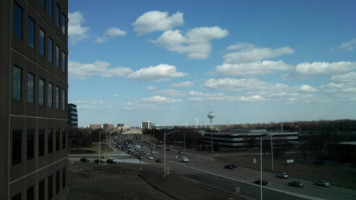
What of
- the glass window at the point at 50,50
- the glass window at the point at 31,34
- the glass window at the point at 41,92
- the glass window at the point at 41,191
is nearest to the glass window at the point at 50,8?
the glass window at the point at 50,50

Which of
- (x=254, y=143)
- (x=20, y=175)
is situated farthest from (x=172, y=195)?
(x=254, y=143)

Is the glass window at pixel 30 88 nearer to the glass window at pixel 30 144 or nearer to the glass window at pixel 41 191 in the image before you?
the glass window at pixel 30 144

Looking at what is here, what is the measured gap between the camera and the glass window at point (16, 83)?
1728 centimetres

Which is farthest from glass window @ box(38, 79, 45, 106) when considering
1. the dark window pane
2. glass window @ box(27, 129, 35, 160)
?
the dark window pane

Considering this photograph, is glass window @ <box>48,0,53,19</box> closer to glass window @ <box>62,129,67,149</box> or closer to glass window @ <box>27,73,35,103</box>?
glass window @ <box>27,73,35,103</box>

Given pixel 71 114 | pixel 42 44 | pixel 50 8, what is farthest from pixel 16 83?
pixel 71 114

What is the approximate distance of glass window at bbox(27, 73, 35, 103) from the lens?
64.9ft

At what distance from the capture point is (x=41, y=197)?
22.6 m

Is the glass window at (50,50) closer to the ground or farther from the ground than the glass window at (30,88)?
farther from the ground

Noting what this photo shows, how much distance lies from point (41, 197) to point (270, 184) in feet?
166

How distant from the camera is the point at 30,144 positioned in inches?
792

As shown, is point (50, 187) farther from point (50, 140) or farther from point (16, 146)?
point (16, 146)

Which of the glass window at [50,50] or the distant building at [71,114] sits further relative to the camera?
the distant building at [71,114]

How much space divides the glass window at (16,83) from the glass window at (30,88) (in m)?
1.46
